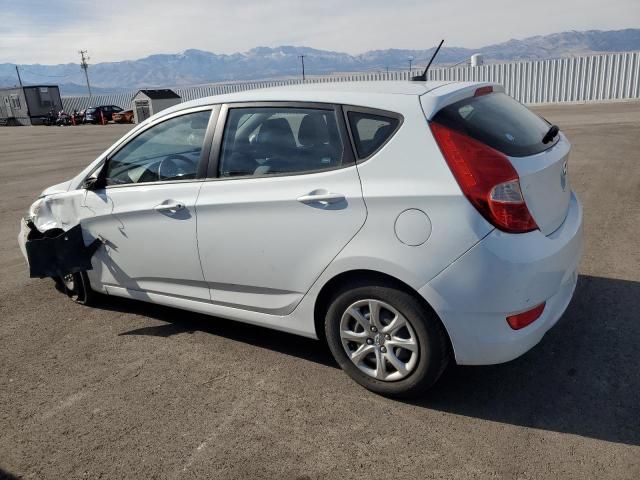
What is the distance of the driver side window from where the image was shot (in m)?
3.61

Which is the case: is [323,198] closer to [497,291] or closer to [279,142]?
[279,142]

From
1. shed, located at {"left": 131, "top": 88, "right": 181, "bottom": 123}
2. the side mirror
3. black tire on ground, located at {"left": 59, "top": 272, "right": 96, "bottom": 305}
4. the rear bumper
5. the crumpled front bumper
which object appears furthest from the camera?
shed, located at {"left": 131, "top": 88, "right": 181, "bottom": 123}

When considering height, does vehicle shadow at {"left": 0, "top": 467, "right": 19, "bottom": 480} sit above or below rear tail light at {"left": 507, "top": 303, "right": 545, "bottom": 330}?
below

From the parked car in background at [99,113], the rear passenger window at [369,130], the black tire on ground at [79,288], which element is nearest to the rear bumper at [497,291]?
the rear passenger window at [369,130]

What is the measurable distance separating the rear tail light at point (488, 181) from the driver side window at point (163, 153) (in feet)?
5.66

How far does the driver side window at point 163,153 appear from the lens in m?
3.61

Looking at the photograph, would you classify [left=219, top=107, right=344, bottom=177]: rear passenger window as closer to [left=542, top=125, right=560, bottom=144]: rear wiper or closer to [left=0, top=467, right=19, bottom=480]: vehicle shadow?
[left=542, top=125, right=560, bottom=144]: rear wiper

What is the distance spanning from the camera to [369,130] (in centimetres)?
289

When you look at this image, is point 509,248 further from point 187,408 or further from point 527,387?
point 187,408

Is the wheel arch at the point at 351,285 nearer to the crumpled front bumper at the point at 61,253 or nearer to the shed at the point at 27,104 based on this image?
the crumpled front bumper at the point at 61,253

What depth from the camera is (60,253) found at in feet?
13.9

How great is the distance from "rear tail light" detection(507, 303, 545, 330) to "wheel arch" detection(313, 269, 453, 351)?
0.33 m

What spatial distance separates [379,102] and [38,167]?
15.4 m

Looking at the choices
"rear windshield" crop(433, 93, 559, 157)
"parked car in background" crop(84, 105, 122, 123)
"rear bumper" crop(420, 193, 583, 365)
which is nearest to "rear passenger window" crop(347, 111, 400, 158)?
"rear windshield" crop(433, 93, 559, 157)
